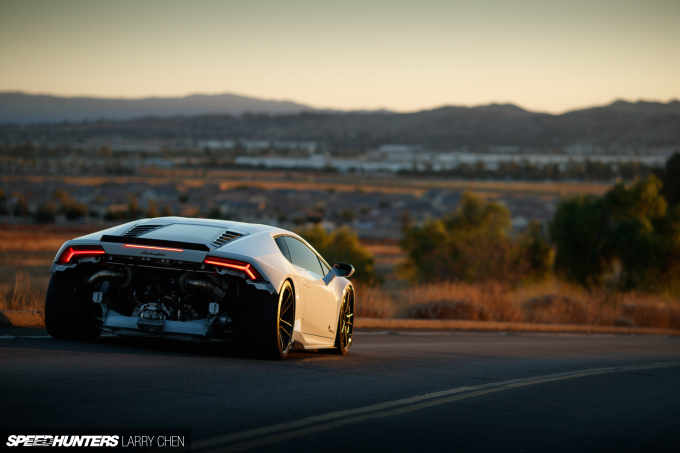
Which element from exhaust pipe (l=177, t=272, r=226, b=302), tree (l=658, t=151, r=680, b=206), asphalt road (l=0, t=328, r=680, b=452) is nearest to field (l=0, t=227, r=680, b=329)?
exhaust pipe (l=177, t=272, r=226, b=302)

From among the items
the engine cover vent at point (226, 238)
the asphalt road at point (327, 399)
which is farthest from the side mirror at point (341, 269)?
the engine cover vent at point (226, 238)

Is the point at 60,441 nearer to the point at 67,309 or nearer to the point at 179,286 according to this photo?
the point at 179,286

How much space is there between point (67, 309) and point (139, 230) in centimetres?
123

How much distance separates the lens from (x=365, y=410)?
754cm

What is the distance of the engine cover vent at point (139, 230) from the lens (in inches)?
366

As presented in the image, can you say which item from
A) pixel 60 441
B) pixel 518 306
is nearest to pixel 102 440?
pixel 60 441

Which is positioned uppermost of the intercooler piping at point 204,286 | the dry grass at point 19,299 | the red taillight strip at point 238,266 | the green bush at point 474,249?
the red taillight strip at point 238,266

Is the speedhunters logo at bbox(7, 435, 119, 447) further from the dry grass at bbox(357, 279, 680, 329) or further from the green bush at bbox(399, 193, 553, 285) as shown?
the green bush at bbox(399, 193, 553, 285)

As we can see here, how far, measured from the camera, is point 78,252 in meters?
9.29

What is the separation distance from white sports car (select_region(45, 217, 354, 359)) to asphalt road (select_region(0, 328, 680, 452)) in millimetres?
332

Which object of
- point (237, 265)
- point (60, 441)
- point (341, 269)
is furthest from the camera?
point (341, 269)

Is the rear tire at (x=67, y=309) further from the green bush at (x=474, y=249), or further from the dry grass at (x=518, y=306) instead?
the green bush at (x=474, y=249)

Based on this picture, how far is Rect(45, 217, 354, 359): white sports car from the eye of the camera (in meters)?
8.98

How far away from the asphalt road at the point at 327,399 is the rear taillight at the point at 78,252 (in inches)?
37.8
